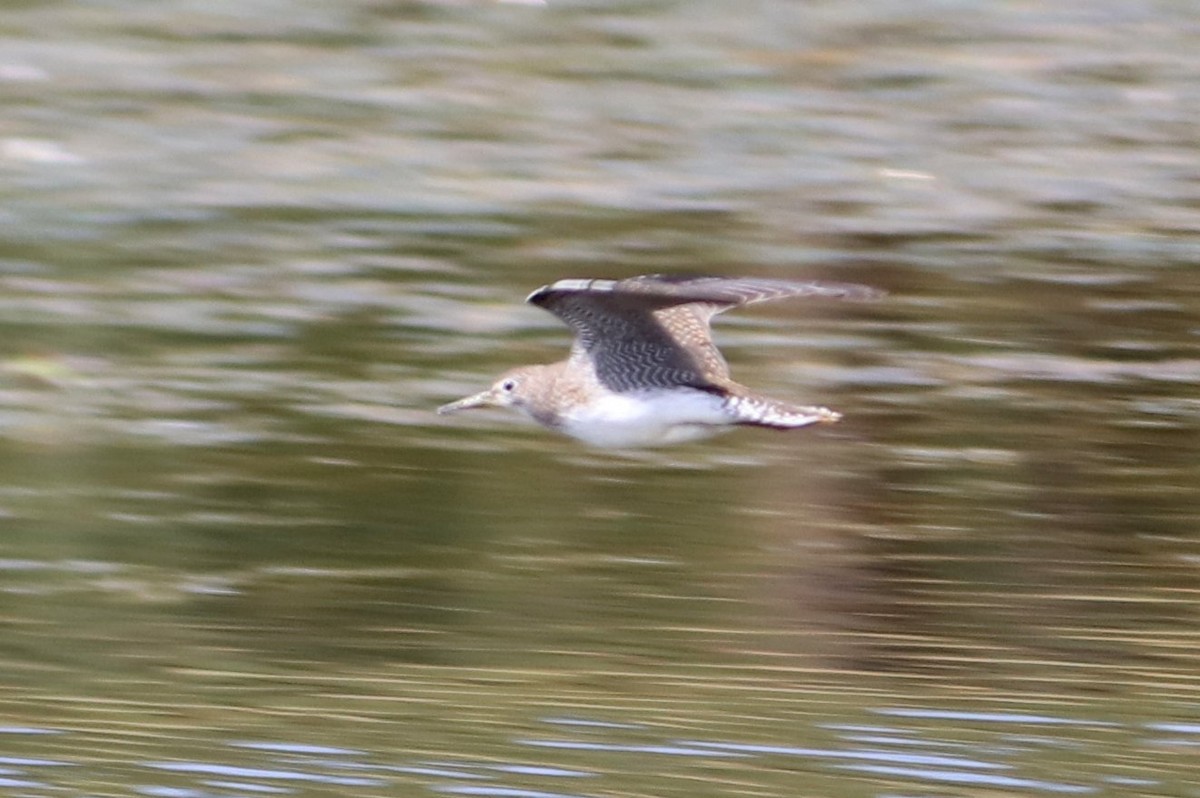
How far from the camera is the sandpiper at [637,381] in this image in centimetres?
748

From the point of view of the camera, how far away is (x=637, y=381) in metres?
7.90

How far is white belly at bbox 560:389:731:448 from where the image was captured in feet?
25.1

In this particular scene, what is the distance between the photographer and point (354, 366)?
931 cm

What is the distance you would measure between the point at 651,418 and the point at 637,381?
0.19 m

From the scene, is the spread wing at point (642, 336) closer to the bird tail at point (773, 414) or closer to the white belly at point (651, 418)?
the white belly at point (651, 418)

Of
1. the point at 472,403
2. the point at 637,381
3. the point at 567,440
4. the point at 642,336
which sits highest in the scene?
the point at 642,336

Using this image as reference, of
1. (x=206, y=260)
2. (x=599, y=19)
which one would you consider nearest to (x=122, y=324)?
(x=206, y=260)

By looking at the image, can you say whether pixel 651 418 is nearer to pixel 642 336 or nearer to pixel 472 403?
pixel 642 336

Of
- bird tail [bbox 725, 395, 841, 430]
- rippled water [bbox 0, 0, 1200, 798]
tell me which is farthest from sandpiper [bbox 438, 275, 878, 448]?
rippled water [bbox 0, 0, 1200, 798]

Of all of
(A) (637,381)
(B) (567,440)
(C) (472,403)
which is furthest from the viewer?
(B) (567,440)

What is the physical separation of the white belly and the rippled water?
0.75 feet

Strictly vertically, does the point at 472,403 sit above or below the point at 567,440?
above

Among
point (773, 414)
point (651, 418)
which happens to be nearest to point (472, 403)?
point (651, 418)

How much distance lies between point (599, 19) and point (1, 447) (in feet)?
22.0
